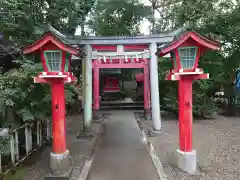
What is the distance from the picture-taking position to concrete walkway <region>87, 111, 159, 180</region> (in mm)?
5102

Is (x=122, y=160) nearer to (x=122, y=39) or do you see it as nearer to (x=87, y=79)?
(x=87, y=79)

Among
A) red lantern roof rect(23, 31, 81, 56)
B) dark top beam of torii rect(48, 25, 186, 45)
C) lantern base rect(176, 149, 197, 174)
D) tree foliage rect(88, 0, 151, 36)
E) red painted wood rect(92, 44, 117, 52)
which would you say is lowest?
lantern base rect(176, 149, 197, 174)

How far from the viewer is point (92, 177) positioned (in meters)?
5.03

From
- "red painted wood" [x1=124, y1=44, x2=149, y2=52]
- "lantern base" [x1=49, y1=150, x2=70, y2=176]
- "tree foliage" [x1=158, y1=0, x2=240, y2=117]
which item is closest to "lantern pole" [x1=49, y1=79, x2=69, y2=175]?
"lantern base" [x1=49, y1=150, x2=70, y2=176]

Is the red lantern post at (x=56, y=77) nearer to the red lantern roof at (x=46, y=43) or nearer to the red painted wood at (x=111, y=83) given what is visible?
the red lantern roof at (x=46, y=43)

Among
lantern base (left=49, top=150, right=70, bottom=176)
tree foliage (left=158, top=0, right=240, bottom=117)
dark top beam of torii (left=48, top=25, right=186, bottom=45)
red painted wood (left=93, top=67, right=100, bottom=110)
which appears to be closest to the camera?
lantern base (left=49, top=150, right=70, bottom=176)

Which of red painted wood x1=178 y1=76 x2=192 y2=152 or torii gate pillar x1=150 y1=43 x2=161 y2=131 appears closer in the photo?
red painted wood x1=178 y1=76 x2=192 y2=152

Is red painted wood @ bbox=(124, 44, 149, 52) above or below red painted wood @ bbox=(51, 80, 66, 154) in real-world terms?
above

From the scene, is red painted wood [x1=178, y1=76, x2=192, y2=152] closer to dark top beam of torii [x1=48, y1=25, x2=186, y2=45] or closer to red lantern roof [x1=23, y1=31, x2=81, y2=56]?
red lantern roof [x1=23, y1=31, x2=81, y2=56]

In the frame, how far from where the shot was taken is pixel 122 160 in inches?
239

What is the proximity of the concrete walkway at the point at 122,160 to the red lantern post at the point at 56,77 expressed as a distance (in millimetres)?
776

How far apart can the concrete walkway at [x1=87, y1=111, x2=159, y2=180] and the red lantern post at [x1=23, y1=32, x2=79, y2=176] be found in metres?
0.78

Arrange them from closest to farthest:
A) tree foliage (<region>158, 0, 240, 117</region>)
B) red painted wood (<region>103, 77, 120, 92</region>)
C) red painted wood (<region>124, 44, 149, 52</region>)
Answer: red painted wood (<region>124, 44, 149, 52</region>) < tree foliage (<region>158, 0, 240, 117</region>) < red painted wood (<region>103, 77, 120, 92</region>)

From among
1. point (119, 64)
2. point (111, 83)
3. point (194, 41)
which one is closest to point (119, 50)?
point (119, 64)
